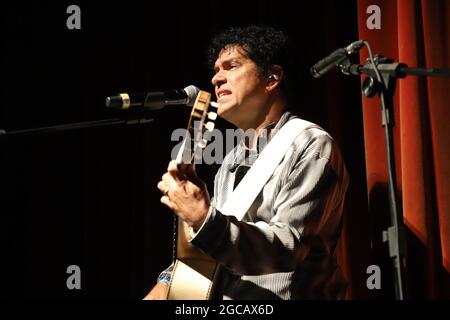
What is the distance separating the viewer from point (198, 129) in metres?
1.82

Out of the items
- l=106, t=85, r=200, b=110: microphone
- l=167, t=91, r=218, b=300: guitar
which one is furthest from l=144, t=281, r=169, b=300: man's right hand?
l=106, t=85, r=200, b=110: microphone

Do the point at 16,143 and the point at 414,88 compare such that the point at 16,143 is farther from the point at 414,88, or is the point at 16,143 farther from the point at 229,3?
the point at 414,88

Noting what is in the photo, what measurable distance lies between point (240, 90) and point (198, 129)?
722mm

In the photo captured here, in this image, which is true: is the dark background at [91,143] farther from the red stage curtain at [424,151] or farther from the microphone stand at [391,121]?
the microphone stand at [391,121]

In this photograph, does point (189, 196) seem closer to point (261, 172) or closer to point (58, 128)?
point (261, 172)

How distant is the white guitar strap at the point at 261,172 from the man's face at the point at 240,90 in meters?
0.22

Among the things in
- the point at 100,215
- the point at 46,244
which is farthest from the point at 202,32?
the point at 46,244

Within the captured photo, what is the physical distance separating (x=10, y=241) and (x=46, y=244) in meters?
0.19

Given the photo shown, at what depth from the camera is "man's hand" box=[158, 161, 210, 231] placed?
1838mm

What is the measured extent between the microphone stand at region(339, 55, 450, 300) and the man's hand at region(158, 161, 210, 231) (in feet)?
1.82

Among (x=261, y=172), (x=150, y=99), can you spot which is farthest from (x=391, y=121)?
(x=150, y=99)

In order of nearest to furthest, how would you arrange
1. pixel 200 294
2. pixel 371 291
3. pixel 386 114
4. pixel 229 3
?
1. pixel 386 114
2. pixel 200 294
3. pixel 371 291
4. pixel 229 3

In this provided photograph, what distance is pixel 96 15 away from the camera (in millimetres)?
3277

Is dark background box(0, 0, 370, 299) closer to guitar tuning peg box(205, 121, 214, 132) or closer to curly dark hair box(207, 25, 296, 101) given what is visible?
curly dark hair box(207, 25, 296, 101)
